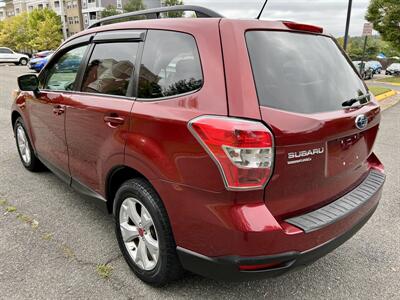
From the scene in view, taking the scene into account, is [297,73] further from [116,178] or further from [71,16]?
[71,16]

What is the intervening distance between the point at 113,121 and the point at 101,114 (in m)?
0.19

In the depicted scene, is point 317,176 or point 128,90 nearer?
point 317,176

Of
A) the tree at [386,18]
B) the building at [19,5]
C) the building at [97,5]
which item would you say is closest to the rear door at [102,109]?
the tree at [386,18]

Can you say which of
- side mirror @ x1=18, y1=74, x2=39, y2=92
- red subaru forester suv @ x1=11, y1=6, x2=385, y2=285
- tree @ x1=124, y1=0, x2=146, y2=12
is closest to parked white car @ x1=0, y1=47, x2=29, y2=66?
tree @ x1=124, y1=0, x2=146, y2=12

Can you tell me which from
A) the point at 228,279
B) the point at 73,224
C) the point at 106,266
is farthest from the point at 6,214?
the point at 228,279

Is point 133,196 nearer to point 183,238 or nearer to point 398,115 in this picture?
point 183,238

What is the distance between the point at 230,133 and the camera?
6.16 feet

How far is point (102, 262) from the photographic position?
2.85m

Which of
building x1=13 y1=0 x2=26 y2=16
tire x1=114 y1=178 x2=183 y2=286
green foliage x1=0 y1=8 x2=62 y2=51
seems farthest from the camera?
building x1=13 y1=0 x2=26 y2=16

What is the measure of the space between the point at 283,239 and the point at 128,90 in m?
1.47

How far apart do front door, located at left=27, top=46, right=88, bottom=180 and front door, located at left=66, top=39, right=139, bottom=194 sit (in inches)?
7.3

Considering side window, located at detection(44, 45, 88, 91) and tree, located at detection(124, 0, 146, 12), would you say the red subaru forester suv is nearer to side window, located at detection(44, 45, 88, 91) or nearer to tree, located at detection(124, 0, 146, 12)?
side window, located at detection(44, 45, 88, 91)

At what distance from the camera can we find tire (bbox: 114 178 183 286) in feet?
7.54

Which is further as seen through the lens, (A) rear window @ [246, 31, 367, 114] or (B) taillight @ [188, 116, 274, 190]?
(A) rear window @ [246, 31, 367, 114]
